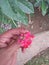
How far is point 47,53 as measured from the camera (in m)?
4.24

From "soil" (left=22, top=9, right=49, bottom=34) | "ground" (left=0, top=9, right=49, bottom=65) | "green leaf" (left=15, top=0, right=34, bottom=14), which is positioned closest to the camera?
"green leaf" (left=15, top=0, right=34, bottom=14)

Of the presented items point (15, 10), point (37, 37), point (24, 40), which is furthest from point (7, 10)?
point (37, 37)

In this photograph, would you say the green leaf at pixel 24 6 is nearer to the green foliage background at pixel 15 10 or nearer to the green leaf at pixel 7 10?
the green foliage background at pixel 15 10

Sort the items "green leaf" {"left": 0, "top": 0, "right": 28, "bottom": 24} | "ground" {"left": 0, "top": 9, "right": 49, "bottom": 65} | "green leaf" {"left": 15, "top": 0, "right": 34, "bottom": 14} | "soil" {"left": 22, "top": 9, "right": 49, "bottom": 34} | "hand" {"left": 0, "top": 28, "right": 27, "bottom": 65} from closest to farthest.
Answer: "hand" {"left": 0, "top": 28, "right": 27, "bottom": 65} → "green leaf" {"left": 0, "top": 0, "right": 28, "bottom": 24} → "green leaf" {"left": 15, "top": 0, "right": 34, "bottom": 14} → "ground" {"left": 0, "top": 9, "right": 49, "bottom": 65} → "soil" {"left": 22, "top": 9, "right": 49, "bottom": 34}

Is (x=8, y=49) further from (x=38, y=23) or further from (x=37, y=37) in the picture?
(x=38, y=23)

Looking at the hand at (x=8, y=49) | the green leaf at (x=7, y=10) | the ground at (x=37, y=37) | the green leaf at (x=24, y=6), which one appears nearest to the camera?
the hand at (x=8, y=49)

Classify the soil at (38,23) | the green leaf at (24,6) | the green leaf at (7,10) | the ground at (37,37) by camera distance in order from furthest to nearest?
the soil at (38,23) < the ground at (37,37) < the green leaf at (24,6) < the green leaf at (7,10)

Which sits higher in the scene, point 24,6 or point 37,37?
point 24,6

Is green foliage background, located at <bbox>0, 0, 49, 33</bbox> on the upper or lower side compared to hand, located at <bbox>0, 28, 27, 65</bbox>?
lower

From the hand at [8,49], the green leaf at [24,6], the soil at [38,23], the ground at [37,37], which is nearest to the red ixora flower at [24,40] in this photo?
the hand at [8,49]

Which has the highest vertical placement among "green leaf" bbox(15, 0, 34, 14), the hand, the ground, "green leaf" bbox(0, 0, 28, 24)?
the hand

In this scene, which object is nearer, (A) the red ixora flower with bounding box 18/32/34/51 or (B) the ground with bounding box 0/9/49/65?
(A) the red ixora flower with bounding box 18/32/34/51

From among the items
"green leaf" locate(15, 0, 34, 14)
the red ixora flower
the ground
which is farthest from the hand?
the ground

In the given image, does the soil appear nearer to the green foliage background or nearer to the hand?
the green foliage background
